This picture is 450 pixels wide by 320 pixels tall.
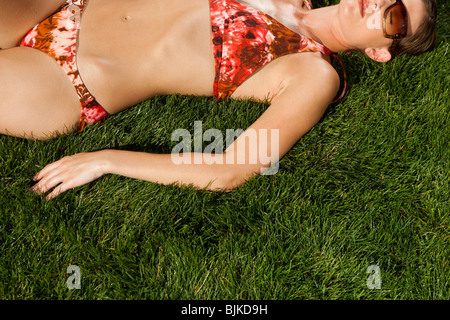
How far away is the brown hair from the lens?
2.61 meters

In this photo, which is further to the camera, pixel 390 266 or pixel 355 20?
pixel 355 20

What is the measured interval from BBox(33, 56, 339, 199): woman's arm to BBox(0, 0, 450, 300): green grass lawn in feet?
0.27

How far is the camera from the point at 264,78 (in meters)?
2.56

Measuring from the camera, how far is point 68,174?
2.25 m

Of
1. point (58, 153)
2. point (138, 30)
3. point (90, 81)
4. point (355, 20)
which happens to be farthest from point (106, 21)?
point (355, 20)

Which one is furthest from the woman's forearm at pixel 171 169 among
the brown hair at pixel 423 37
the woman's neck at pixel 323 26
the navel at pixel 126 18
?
the brown hair at pixel 423 37

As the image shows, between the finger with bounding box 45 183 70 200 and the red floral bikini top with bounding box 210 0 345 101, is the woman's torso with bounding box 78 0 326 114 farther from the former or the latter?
the finger with bounding box 45 183 70 200

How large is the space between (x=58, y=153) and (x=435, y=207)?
2.24 m

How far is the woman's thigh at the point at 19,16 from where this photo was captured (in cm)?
233

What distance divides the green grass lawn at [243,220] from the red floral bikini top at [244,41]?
0.32 metres

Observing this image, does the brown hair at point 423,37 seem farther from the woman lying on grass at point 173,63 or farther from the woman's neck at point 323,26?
the woman's neck at point 323,26

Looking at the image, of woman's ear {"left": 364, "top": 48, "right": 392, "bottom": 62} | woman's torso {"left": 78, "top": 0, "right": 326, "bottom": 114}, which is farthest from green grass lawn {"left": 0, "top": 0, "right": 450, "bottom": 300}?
woman's ear {"left": 364, "top": 48, "right": 392, "bottom": 62}

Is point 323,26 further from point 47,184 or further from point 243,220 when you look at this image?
point 47,184

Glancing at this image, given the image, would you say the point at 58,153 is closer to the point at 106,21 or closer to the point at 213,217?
the point at 106,21
